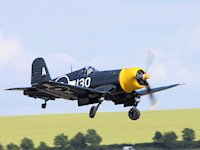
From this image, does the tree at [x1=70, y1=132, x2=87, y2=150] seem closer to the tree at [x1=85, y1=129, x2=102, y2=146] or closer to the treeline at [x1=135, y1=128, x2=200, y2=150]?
the tree at [x1=85, y1=129, x2=102, y2=146]

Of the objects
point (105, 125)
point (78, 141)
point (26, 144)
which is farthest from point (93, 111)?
point (78, 141)

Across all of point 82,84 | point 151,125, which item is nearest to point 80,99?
point 82,84

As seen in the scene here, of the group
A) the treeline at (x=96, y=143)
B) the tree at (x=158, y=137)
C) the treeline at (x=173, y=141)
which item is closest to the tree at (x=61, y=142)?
the treeline at (x=96, y=143)

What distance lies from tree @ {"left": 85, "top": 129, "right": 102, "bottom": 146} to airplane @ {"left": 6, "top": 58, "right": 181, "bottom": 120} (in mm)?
65961

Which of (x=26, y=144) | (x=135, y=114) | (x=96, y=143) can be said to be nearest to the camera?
(x=135, y=114)

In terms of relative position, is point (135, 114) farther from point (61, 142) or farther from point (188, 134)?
point (61, 142)

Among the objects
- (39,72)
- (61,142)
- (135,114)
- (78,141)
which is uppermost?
(78,141)

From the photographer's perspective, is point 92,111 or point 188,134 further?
point 188,134

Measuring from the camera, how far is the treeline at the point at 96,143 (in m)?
98.9

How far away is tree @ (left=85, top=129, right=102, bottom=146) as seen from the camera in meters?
105

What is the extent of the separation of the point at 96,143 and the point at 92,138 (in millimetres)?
1443

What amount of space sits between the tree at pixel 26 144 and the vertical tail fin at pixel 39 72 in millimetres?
56587

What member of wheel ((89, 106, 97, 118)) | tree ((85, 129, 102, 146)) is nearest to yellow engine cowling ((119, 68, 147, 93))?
wheel ((89, 106, 97, 118))

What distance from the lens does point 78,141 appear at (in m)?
109
